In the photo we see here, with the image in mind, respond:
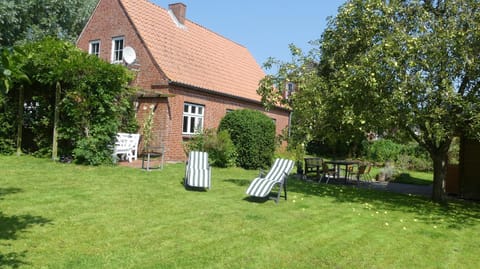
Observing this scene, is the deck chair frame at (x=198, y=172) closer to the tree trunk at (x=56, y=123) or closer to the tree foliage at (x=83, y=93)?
the tree foliage at (x=83, y=93)

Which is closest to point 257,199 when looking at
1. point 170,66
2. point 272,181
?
point 272,181

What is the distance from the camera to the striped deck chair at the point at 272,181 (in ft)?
28.2

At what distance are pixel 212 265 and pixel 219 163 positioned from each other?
10.9m

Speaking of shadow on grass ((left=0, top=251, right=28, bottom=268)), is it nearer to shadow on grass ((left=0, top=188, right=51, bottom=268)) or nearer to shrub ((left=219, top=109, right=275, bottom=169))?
shadow on grass ((left=0, top=188, right=51, bottom=268))

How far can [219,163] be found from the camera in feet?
50.8

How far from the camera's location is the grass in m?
4.81

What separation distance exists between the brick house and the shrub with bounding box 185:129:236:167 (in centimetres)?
134

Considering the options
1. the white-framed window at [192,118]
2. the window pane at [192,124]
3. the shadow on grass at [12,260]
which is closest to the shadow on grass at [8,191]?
the shadow on grass at [12,260]

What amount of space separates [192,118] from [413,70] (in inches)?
398

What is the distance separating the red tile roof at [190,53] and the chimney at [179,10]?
16.4 inches

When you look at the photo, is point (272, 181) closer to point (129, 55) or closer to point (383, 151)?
point (129, 55)

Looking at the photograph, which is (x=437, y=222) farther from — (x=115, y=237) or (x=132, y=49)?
(x=132, y=49)

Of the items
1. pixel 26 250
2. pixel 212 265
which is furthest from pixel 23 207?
pixel 212 265

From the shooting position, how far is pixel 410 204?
33.2 ft
